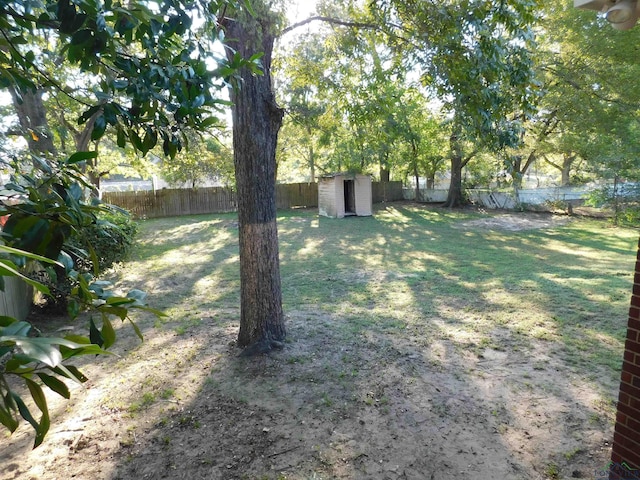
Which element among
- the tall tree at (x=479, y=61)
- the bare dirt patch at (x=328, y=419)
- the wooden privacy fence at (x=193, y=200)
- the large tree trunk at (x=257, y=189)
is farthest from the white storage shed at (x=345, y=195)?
the bare dirt patch at (x=328, y=419)

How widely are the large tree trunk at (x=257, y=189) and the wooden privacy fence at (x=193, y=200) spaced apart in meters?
15.0

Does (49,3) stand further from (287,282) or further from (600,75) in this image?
(600,75)

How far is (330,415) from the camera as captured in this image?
3.11 meters

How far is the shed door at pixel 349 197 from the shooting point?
18109 millimetres

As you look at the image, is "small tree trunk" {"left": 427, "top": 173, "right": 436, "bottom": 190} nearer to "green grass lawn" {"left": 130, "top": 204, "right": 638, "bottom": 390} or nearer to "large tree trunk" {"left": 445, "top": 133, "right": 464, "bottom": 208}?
"large tree trunk" {"left": 445, "top": 133, "right": 464, "bottom": 208}

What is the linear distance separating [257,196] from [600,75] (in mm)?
9608

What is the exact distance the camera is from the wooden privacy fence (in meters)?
18.8

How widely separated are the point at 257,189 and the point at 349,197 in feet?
48.0

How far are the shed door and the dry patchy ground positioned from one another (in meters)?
13.9

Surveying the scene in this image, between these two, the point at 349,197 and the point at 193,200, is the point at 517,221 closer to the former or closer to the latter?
the point at 349,197

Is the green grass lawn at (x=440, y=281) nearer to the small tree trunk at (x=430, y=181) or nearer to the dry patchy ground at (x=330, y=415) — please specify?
the dry patchy ground at (x=330, y=415)

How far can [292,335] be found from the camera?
4.60 meters

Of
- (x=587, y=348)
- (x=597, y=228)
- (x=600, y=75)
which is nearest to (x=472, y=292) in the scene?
(x=587, y=348)

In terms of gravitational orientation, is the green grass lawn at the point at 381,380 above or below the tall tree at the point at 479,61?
below
